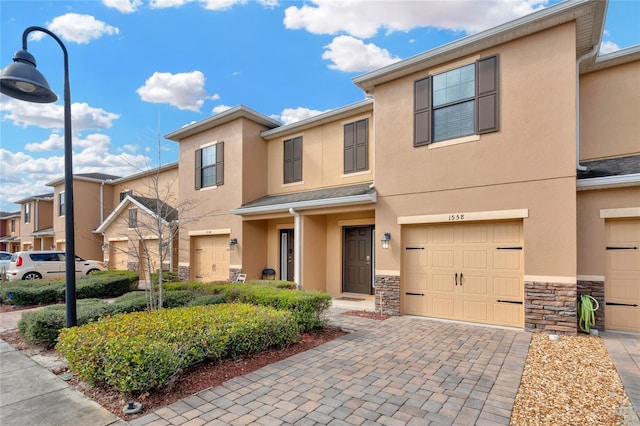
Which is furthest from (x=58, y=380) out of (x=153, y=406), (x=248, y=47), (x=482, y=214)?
(x=248, y=47)

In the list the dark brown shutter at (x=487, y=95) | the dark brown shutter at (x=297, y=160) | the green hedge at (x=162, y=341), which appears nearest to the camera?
the green hedge at (x=162, y=341)

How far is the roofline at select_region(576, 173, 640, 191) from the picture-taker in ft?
20.3

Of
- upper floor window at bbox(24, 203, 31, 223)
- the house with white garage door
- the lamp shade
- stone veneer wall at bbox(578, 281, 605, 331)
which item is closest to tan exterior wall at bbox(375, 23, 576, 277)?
the house with white garage door

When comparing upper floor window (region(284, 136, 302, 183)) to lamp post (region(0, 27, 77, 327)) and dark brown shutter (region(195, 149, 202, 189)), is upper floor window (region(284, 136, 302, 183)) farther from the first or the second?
lamp post (region(0, 27, 77, 327))

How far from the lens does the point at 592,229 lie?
22.0 feet

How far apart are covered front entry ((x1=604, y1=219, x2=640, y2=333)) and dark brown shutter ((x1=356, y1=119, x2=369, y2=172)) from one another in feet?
19.9

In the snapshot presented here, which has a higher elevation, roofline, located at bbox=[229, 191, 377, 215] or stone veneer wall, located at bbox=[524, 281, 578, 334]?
roofline, located at bbox=[229, 191, 377, 215]

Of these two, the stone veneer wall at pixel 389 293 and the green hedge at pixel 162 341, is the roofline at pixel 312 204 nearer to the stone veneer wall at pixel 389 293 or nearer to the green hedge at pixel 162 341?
the stone veneer wall at pixel 389 293

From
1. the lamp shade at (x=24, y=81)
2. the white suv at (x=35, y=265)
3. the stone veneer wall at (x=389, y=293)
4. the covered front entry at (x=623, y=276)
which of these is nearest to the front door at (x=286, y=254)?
the stone veneer wall at (x=389, y=293)

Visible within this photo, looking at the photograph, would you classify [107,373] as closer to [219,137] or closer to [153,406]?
[153,406]

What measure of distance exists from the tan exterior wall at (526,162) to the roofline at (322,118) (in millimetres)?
2209

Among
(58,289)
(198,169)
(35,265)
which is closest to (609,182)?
(198,169)

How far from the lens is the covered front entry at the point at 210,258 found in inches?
513

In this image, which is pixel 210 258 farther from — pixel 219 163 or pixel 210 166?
pixel 219 163
